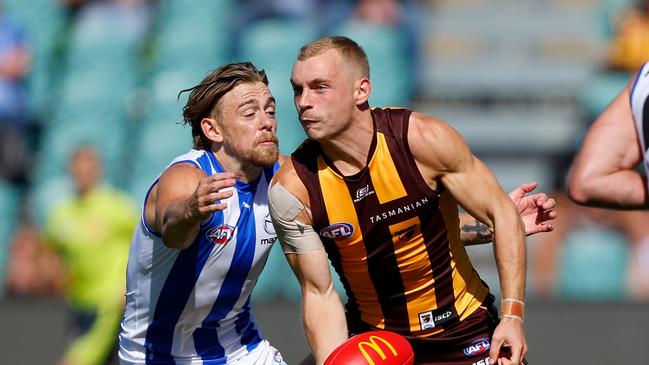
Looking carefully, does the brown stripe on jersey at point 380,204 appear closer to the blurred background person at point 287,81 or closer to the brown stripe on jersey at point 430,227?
the brown stripe on jersey at point 430,227

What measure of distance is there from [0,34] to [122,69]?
1.39m

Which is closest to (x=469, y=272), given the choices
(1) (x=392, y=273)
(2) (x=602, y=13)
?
(1) (x=392, y=273)

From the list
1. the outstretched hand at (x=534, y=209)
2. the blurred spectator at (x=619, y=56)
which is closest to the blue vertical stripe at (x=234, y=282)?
the outstretched hand at (x=534, y=209)

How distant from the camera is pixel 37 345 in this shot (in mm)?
10695

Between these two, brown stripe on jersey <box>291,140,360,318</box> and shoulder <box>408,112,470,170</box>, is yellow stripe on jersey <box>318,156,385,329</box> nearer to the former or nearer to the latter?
brown stripe on jersey <box>291,140,360,318</box>

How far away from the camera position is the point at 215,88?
5598 mm

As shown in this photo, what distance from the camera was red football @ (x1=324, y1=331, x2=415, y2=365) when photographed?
4.73m

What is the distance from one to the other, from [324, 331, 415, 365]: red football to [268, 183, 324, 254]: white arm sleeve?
0.46 m

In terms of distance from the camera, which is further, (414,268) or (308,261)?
(414,268)

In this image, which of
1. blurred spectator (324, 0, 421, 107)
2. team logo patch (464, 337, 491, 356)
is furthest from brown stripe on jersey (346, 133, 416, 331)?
blurred spectator (324, 0, 421, 107)

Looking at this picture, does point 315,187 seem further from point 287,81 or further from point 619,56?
point 619,56

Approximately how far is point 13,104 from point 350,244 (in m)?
8.13

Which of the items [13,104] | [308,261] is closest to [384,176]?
[308,261]

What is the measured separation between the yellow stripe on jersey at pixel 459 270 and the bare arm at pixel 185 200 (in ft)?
3.33
